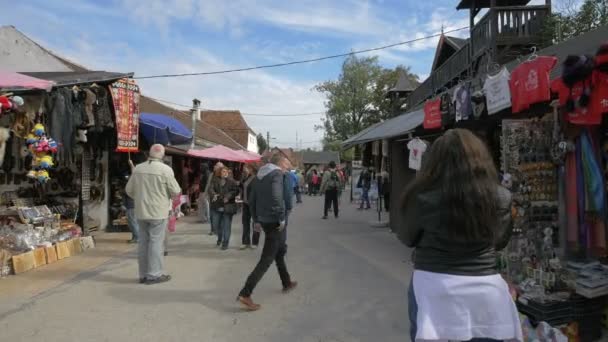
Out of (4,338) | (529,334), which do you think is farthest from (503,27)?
(4,338)

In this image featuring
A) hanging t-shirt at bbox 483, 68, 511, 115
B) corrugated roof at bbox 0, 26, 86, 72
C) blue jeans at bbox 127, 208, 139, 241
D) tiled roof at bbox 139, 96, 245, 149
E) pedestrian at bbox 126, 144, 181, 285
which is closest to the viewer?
hanging t-shirt at bbox 483, 68, 511, 115

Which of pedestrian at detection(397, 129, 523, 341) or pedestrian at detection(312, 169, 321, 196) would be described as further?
pedestrian at detection(312, 169, 321, 196)

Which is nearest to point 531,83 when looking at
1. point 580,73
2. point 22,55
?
point 580,73

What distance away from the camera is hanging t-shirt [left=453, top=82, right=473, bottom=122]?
5.61 meters

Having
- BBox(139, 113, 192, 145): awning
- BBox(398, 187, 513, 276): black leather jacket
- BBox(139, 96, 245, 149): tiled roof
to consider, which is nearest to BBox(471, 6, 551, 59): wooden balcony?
BBox(139, 113, 192, 145): awning

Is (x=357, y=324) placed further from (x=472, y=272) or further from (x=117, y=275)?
(x=117, y=275)

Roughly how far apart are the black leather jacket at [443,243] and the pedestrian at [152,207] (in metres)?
4.38

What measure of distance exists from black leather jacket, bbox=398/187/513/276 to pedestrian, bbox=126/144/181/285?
4383mm

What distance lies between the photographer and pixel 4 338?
403 centimetres

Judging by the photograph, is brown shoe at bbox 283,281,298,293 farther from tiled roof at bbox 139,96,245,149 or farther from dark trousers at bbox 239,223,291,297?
tiled roof at bbox 139,96,245,149

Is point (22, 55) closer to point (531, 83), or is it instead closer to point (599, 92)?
point (531, 83)

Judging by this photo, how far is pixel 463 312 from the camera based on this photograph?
2127 mm

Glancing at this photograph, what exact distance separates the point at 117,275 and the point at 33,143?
2370 mm

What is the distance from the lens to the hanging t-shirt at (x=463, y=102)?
5.61m
